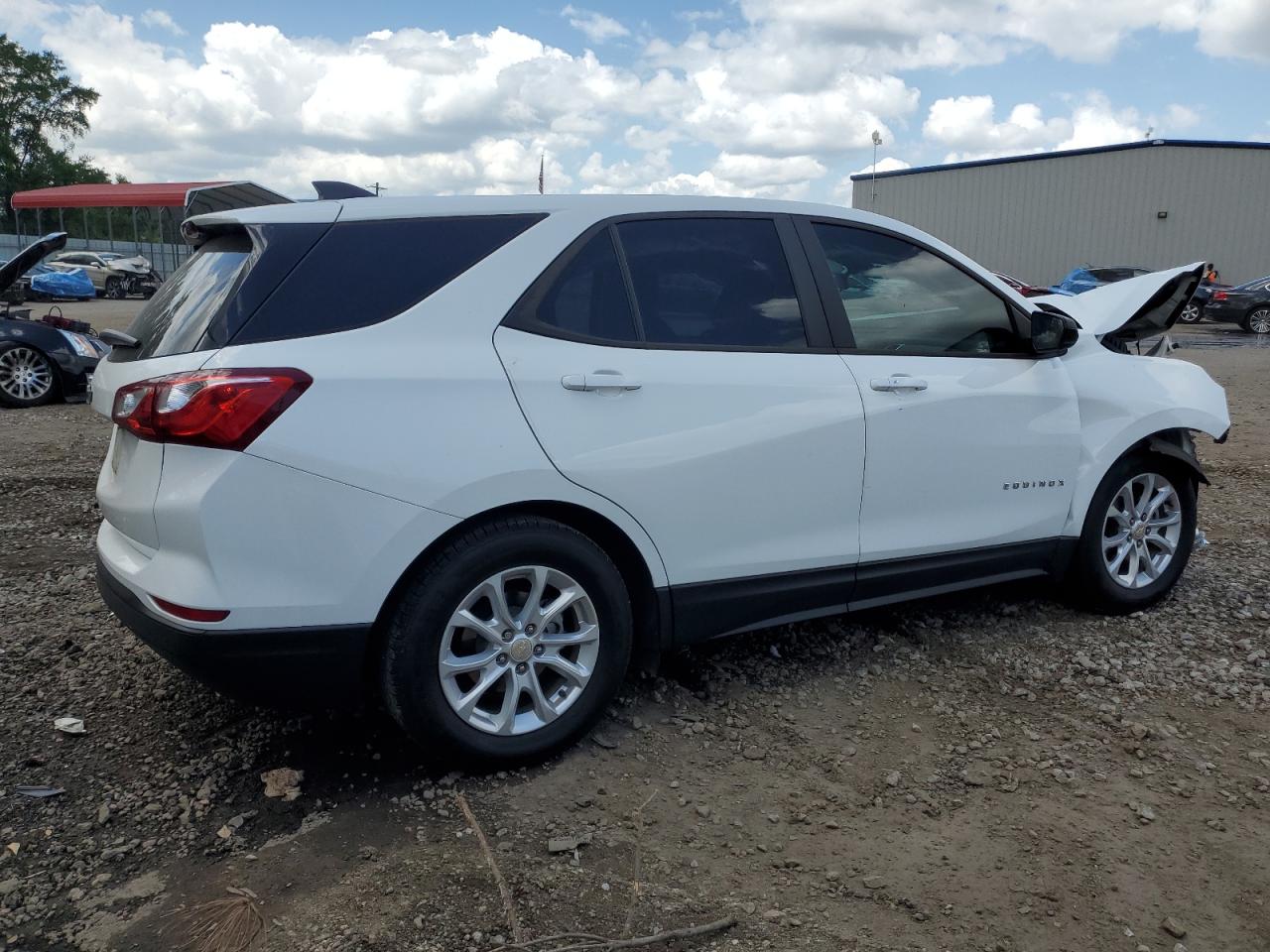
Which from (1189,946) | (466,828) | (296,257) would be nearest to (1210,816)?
(1189,946)

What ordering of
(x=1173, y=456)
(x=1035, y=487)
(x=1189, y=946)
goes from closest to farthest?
(x=1189, y=946)
(x=1035, y=487)
(x=1173, y=456)

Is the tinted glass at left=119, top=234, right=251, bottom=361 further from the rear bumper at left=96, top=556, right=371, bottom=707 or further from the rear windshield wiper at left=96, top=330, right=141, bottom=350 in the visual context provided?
the rear bumper at left=96, top=556, right=371, bottom=707

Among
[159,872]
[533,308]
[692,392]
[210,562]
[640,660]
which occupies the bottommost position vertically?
[159,872]

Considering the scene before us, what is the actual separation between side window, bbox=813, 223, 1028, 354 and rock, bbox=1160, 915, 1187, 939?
2007 millimetres

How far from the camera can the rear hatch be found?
280cm

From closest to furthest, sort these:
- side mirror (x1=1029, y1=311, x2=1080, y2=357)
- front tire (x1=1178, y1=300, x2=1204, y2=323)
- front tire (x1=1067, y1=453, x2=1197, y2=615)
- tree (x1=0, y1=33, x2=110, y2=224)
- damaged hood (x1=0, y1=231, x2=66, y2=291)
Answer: side mirror (x1=1029, y1=311, x2=1080, y2=357) → front tire (x1=1067, y1=453, x2=1197, y2=615) → front tire (x1=1178, y1=300, x2=1204, y2=323) → damaged hood (x1=0, y1=231, x2=66, y2=291) → tree (x1=0, y1=33, x2=110, y2=224)

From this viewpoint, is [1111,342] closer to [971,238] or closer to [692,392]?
[692,392]

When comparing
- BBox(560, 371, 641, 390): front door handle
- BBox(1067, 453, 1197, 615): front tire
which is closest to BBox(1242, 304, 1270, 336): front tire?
BBox(1067, 453, 1197, 615): front tire

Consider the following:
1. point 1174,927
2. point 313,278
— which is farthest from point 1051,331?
point 313,278

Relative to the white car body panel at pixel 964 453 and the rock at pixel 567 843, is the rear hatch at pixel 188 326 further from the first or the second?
the white car body panel at pixel 964 453

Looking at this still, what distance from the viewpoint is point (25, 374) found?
415 inches

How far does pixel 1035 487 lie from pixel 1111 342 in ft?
2.98

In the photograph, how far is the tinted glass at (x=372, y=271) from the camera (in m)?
2.84

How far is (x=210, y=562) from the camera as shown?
267cm
